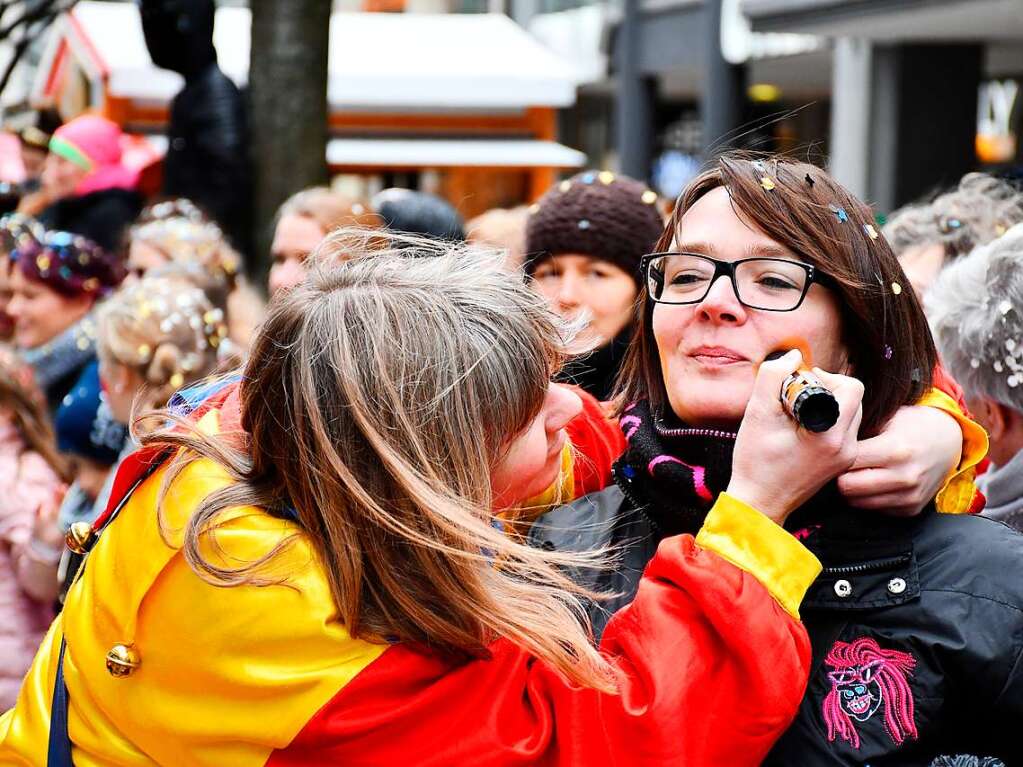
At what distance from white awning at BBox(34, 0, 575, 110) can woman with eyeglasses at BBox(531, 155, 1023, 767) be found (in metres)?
8.01

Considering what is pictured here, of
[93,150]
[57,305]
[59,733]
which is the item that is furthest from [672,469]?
[93,150]

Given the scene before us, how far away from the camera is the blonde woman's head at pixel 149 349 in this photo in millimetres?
3557

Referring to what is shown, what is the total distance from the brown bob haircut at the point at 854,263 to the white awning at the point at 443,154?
7687 mm

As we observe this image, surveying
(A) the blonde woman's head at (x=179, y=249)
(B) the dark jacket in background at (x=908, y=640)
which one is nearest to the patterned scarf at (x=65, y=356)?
(A) the blonde woman's head at (x=179, y=249)

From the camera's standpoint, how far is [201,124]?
8008 mm

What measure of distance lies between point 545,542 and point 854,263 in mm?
690

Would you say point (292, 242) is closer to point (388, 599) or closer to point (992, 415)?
point (992, 415)

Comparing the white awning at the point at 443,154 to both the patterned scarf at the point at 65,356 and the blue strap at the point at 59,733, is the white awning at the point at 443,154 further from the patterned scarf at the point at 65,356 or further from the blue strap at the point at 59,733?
the blue strap at the point at 59,733

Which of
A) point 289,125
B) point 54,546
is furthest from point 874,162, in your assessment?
point 54,546

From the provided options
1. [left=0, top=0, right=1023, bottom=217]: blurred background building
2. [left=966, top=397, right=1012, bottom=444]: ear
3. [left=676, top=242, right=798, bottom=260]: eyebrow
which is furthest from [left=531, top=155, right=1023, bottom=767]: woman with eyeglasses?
[left=0, top=0, right=1023, bottom=217]: blurred background building

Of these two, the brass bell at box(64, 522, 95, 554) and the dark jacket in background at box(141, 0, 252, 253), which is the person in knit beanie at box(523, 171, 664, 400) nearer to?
the brass bell at box(64, 522, 95, 554)

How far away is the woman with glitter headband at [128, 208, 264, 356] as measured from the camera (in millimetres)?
5230

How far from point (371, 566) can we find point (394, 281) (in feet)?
1.28

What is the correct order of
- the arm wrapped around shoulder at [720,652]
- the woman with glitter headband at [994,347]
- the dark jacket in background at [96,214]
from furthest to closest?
the dark jacket in background at [96,214], the woman with glitter headband at [994,347], the arm wrapped around shoulder at [720,652]
